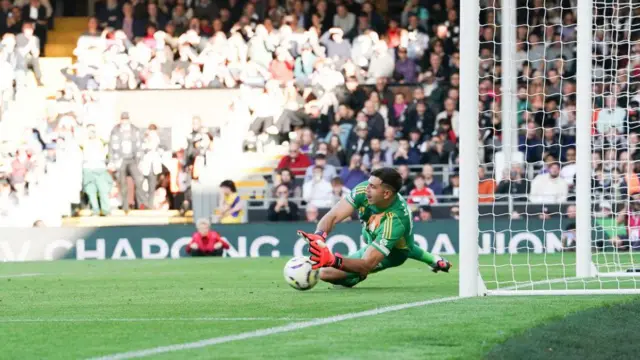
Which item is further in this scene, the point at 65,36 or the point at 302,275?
the point at 65,36

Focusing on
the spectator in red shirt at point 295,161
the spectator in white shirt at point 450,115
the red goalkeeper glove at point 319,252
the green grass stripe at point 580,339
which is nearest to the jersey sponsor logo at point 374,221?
the red goalkeeper glove at point 319,252

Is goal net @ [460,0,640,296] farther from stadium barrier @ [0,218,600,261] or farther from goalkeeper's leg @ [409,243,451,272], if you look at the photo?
stadium barrier @ [0,218,600,261]

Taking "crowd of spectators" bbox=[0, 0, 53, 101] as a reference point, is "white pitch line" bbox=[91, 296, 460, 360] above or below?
below

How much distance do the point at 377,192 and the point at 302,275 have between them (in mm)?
996

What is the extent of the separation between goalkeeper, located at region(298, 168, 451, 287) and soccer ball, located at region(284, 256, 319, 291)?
19cm

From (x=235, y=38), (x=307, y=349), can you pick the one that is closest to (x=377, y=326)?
(x=307, y=349)

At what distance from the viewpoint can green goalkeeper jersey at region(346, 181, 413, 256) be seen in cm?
1172

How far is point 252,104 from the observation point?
28641mm

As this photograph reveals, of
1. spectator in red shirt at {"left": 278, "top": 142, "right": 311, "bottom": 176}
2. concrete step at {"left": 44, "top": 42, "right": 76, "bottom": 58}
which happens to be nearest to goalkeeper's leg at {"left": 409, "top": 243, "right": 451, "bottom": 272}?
spectator in red shirt at {"left": 278, "top": 142, "right": 311, "bottom": 176}

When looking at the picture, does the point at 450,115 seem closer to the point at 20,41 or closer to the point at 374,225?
the point at 20,41

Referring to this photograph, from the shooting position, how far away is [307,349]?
683 cm

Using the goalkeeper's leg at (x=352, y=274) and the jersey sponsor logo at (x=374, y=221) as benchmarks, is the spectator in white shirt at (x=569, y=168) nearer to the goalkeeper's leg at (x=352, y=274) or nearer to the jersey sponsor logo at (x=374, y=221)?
the goalkeeper's leg at (x=352, y=274)

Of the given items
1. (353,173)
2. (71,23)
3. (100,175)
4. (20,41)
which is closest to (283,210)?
(353,173)

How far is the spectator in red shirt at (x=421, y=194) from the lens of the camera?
24.3 metres
